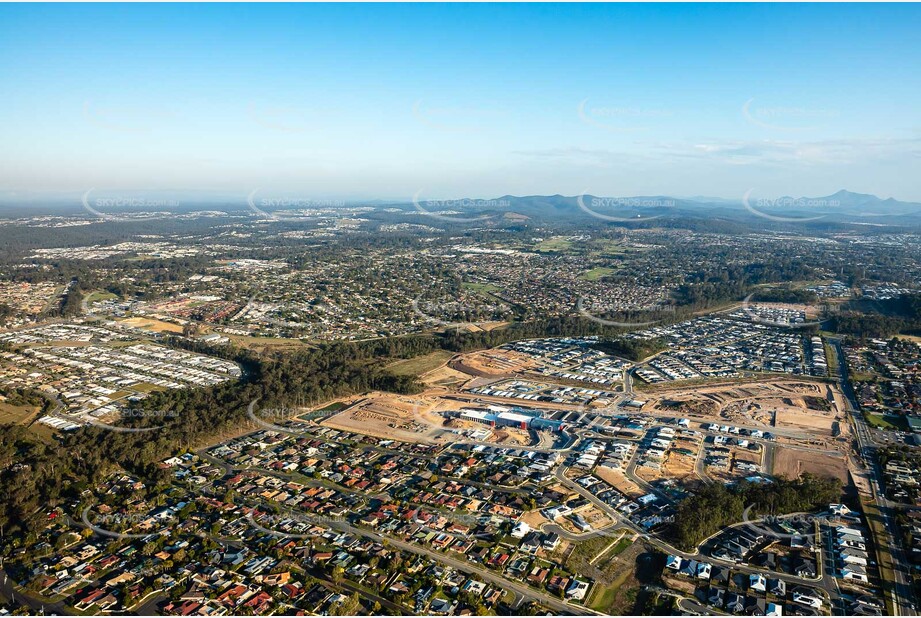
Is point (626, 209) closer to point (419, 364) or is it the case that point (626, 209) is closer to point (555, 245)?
point (555, 245)

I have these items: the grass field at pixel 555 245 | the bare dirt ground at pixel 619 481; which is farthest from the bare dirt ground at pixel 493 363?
the grass field at pixel 555 245

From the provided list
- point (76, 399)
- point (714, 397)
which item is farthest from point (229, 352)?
point (714, 397)

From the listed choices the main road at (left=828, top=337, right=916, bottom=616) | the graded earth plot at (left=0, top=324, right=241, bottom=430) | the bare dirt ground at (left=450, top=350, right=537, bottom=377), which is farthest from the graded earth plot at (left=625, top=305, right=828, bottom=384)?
the graded earth plot at (left=0, top=324, right=241, bottom=430)

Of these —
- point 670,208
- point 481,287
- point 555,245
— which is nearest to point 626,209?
point 670,208

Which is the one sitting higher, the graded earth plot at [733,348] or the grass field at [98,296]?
the grass field at [98,296]

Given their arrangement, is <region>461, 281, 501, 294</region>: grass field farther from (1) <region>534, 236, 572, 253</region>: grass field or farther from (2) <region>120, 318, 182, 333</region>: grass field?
(1) <region>534, 236, 572, 253</region>: grass field

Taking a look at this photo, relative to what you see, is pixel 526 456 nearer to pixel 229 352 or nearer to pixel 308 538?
pixel 308 538

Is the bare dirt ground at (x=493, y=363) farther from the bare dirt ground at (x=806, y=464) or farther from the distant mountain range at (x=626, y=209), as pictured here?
the distant mountain range at (x=626, y=209)
